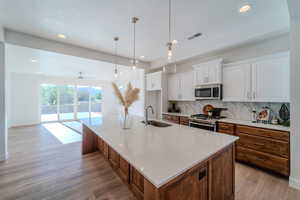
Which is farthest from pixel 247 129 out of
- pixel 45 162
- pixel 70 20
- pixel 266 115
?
pixel 45 162

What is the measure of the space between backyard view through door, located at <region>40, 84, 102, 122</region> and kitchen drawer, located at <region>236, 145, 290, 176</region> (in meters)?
6.74

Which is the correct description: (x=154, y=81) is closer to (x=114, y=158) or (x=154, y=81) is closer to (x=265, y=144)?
(x=114, y=158)

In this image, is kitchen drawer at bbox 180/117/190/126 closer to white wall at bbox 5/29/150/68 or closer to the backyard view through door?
white wall at bbox 5/29/150/68

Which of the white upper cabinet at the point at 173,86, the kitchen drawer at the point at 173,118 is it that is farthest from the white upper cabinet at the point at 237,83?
the white upper cabinet at the point at 173,86

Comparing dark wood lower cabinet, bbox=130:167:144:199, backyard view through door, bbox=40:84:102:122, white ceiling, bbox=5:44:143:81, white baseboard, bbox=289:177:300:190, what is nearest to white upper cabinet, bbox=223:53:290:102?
white baseboard, bbox=289:177:300:190

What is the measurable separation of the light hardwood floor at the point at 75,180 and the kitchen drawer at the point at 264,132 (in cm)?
72

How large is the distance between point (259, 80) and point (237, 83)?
399mm

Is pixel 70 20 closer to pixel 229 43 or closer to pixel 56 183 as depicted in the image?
pixel 56 183

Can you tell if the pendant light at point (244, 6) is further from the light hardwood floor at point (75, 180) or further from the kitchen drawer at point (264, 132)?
the light hardwood floor at point (75, 180)

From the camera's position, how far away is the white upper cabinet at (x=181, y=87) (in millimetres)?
3959

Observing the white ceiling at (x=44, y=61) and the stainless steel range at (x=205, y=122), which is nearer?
the stainless steel range at (x=205, y=122)

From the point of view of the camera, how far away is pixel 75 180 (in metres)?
2.16

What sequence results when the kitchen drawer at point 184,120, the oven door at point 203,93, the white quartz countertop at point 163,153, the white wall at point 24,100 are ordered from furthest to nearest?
1. the white wall at point 24,100
2. the kitchen drawer at point 184,120
3. the oven door at point 203,93
4. the white quartz countertop at point 163,153

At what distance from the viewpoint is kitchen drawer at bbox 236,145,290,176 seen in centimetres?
212
